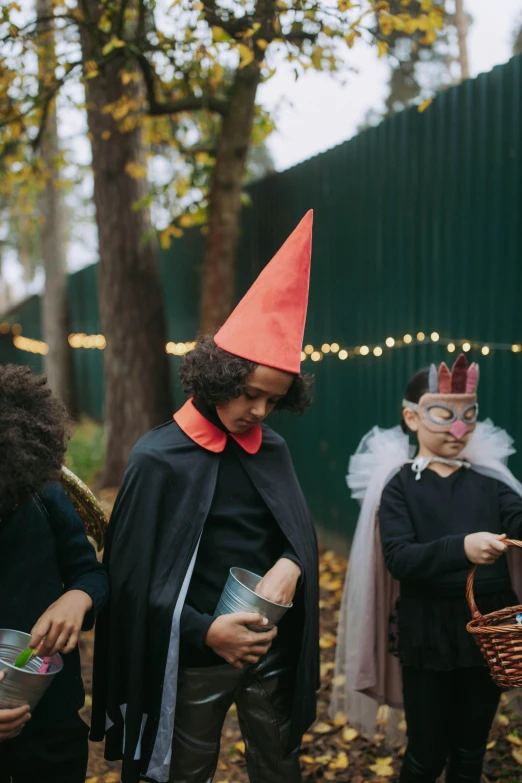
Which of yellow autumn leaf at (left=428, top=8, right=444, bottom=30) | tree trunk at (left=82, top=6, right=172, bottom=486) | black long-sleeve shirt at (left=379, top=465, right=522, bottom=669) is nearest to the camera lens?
black long-sleeve shirt at (left=379, top=465, right=522, bottom=669)

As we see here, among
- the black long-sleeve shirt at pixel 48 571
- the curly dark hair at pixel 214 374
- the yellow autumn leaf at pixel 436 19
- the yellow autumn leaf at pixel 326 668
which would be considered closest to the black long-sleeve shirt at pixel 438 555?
the curly dark hair at pixel 214 374

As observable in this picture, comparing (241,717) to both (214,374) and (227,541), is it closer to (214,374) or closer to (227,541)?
(227,541)

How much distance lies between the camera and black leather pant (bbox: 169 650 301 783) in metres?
2.43

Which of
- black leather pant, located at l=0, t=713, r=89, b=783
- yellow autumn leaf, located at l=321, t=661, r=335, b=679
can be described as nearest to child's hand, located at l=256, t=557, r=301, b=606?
black leather pant, located at l=0, t=713, r=89, b=783

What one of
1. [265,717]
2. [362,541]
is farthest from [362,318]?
[265,717]

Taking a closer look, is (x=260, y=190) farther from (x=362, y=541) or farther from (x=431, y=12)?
(x=362, y=541)

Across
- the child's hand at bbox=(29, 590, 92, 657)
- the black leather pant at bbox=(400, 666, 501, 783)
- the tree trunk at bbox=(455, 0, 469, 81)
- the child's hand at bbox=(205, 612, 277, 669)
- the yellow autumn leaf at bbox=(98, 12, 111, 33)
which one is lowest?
the black leather pant at bbox=(400, 666, 501, 783)

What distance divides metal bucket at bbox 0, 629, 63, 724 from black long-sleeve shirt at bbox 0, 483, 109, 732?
0.15 metres

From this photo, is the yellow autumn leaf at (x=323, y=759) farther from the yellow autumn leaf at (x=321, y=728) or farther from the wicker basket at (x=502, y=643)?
the wicker basket at (x=502, y=643)

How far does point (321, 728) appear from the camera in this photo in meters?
3.89

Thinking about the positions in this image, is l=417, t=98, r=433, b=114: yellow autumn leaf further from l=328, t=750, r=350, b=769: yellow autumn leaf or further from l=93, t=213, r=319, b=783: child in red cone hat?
l=328, t=750, r=350, b=769: yellow autumn leaf

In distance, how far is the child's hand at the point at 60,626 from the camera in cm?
193

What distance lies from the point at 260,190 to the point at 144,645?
5.63 m

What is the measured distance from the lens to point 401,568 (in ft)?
8.81
